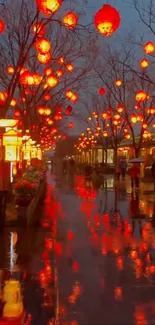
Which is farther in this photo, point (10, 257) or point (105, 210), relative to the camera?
point (105, 210)

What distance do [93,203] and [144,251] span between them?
1143 cm

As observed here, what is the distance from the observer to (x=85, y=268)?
875 cm

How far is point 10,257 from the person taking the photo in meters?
9.66

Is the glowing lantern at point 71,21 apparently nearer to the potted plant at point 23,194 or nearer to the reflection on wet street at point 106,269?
the potted plant at point 23,194

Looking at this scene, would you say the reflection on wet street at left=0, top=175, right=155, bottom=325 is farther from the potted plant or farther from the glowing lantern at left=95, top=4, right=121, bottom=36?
the glowing lantern at left=95, top=4, right=121, bottom=36

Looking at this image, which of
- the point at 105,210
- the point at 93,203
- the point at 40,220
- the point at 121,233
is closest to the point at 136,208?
the point at 105,210

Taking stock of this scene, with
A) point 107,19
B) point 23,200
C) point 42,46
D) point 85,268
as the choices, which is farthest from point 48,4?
point 85,268

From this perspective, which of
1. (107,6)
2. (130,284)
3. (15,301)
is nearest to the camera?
(15,301)

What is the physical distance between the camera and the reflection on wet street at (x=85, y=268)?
6230mm

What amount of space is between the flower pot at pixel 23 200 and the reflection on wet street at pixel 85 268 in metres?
0.79

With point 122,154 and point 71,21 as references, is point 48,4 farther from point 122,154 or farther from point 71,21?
point 122,154

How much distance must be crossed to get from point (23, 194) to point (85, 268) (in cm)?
587

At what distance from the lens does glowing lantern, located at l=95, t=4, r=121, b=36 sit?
11.3m

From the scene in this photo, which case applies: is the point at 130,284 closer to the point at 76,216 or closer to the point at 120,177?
the point at 76,216
